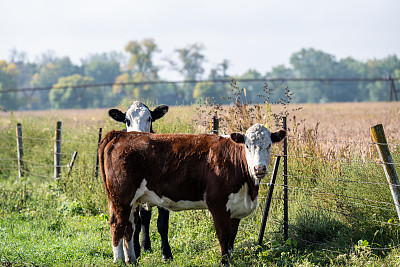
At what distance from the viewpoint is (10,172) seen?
14141mm

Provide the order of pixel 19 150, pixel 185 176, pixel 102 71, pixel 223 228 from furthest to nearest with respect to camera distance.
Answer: pixel 102 71 → pixel 19 150 → pixel 185 176 → pixel 223 228

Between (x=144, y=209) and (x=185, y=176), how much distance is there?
1.35 metres

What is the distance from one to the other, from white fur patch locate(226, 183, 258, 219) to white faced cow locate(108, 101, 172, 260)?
126cm

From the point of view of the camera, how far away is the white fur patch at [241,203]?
5.57m

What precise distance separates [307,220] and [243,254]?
1.16 meters

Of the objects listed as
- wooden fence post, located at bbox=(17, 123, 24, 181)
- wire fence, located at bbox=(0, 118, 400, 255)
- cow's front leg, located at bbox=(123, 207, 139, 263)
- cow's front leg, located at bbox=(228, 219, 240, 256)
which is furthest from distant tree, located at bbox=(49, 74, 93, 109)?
cow's front leg, located at bbox=(228, 219, 240, 256)

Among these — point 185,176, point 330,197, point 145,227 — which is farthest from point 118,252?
point 330,197

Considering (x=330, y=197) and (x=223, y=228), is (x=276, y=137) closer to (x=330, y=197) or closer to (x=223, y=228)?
(x=223, y=228)

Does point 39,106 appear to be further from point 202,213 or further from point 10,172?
point 202,213

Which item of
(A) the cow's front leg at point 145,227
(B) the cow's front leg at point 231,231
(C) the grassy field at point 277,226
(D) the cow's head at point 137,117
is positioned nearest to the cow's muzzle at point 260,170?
(B) the cow's front leg at point 231,231

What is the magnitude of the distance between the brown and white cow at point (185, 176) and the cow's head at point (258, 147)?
11 millimetres

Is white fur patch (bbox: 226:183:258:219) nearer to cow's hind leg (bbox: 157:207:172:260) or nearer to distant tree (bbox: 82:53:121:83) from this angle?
cow's hind leg (bbox: 157:207:172:260)

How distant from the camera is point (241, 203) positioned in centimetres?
560

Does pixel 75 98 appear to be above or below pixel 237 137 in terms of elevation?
above
